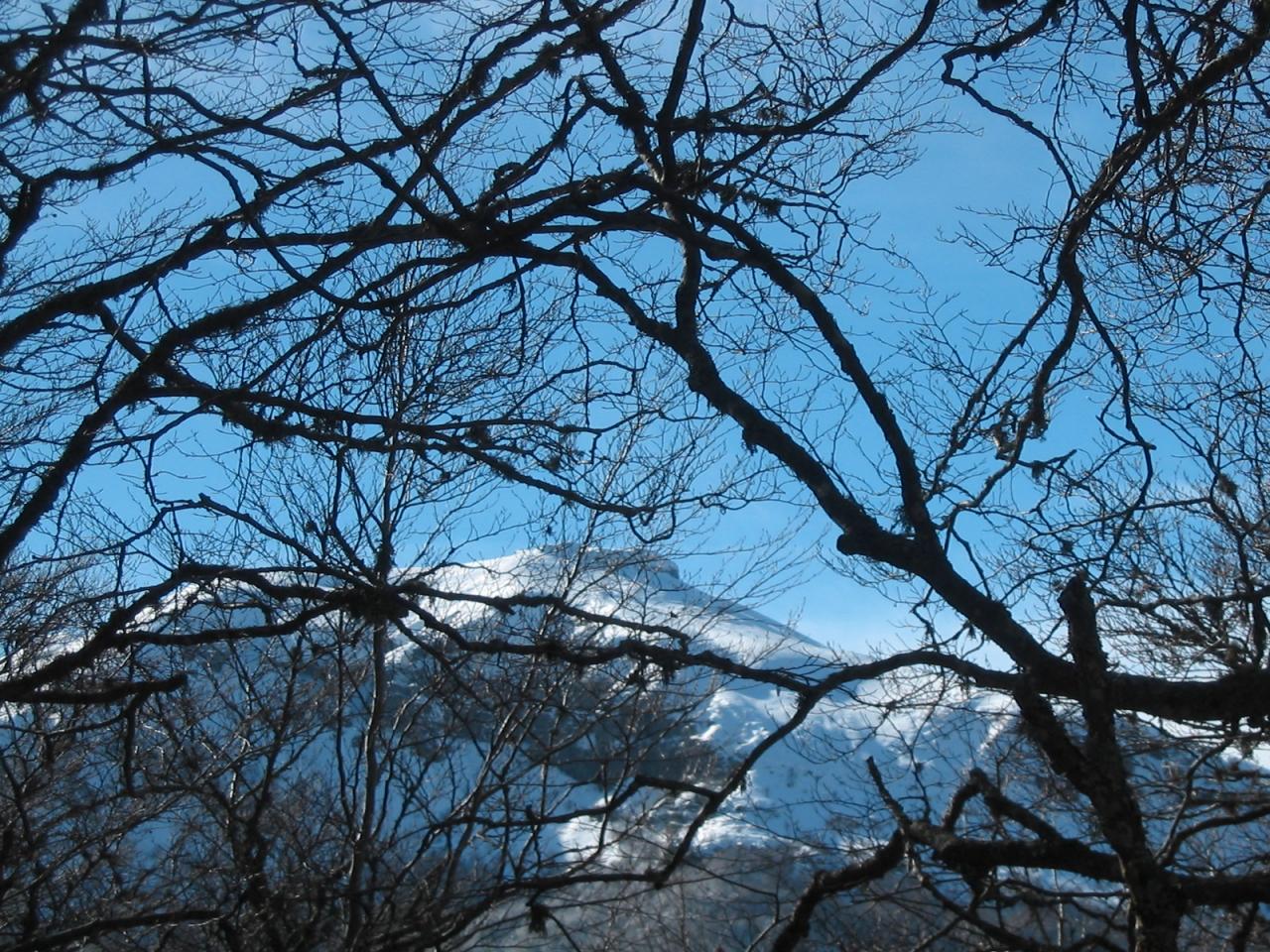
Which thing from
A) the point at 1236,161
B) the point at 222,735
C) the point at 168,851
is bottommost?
the point at 168,851

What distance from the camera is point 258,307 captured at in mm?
4398

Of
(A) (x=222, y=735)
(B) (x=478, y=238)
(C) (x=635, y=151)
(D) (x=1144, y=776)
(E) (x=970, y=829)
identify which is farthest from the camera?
(D) (x=1144, y=776)

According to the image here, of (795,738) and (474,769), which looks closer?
(795,738)

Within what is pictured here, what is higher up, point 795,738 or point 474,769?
point 474,769

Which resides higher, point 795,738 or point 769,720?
point 769,720

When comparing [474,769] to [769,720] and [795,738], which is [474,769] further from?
[795,738]

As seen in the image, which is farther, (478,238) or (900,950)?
(900,950)

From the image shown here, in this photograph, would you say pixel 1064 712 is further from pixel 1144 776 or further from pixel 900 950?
pixel 1144 776

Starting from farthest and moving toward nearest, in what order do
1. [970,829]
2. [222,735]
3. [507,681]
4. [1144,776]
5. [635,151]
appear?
[1144,776] → [222,735] → [507,681] → [970,829] → [635,151]

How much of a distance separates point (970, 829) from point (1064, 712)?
4.34 ft

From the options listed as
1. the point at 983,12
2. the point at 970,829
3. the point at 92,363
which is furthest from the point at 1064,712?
the point at 92,363

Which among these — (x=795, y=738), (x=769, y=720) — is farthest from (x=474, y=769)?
(x=795, y=738)

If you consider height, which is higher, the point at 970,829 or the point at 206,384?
the point at 206,384

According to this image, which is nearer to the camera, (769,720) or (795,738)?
(795,738)
